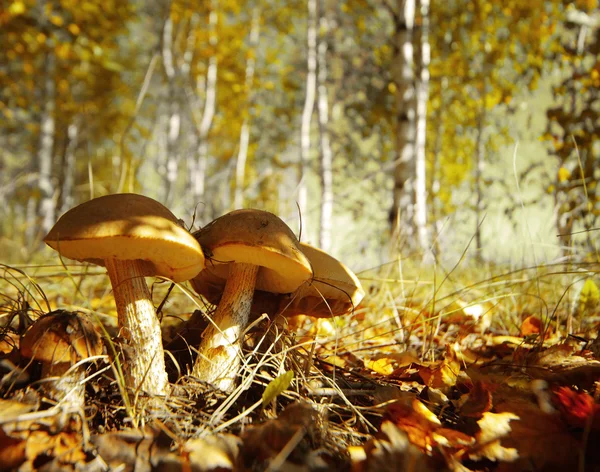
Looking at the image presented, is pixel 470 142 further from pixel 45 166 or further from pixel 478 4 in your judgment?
pixel 45 166

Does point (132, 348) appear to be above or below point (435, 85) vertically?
below

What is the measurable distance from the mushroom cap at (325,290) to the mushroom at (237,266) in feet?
0.24

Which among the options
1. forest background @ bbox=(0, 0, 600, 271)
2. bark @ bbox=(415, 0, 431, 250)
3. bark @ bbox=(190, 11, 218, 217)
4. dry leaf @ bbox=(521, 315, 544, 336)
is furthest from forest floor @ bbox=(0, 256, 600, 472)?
bark @ bbox=(190, 11, 218, 217)

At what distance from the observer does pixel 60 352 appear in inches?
39.8

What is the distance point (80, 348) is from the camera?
3.42 feet

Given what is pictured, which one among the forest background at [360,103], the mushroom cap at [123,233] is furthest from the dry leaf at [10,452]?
the forest background at [360,103]

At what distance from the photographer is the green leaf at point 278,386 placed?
1029 millimetres

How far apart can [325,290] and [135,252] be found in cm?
68

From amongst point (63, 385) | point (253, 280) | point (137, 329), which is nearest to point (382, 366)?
point (253, 280)

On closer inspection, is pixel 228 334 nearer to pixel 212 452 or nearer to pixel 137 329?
pixel 137 329

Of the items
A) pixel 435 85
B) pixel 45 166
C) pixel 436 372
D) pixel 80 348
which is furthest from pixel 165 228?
pixel 435 85

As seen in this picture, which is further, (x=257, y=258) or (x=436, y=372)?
(x=436, y=372)

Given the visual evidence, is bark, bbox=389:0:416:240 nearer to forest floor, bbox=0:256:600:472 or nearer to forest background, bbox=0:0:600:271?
forest background, bbox=0:0:600:271

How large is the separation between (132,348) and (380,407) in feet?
2.61
